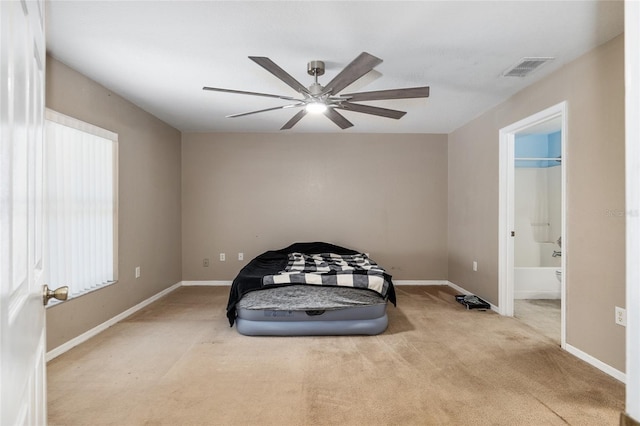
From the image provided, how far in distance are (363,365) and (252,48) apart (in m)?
2.51

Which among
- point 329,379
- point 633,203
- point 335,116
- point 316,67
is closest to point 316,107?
point 316,67

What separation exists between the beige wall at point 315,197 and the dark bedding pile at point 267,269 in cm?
43

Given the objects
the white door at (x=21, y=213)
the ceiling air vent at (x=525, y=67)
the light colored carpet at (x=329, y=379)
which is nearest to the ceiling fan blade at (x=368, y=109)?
the ceiling air vent at (x=525, y=67)

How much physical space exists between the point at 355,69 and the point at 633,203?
1826 mm

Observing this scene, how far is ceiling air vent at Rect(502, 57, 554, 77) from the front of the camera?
268cm

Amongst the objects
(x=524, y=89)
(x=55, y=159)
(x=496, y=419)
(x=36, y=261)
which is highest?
(x=524, y=89)

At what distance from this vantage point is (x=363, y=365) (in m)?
2.50

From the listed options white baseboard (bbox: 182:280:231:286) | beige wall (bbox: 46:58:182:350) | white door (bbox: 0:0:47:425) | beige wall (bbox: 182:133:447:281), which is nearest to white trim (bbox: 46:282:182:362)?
beige wall (bbox: 46:58:182:350)

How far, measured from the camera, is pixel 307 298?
10.1 ft

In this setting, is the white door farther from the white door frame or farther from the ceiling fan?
the white door frame

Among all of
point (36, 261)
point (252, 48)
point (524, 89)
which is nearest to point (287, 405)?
point (36, 261)

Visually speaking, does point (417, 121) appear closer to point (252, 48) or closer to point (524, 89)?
point (524, 89)

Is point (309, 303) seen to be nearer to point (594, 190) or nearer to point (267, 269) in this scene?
point (267, 269)

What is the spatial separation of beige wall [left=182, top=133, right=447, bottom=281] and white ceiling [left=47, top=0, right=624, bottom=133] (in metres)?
1.77
